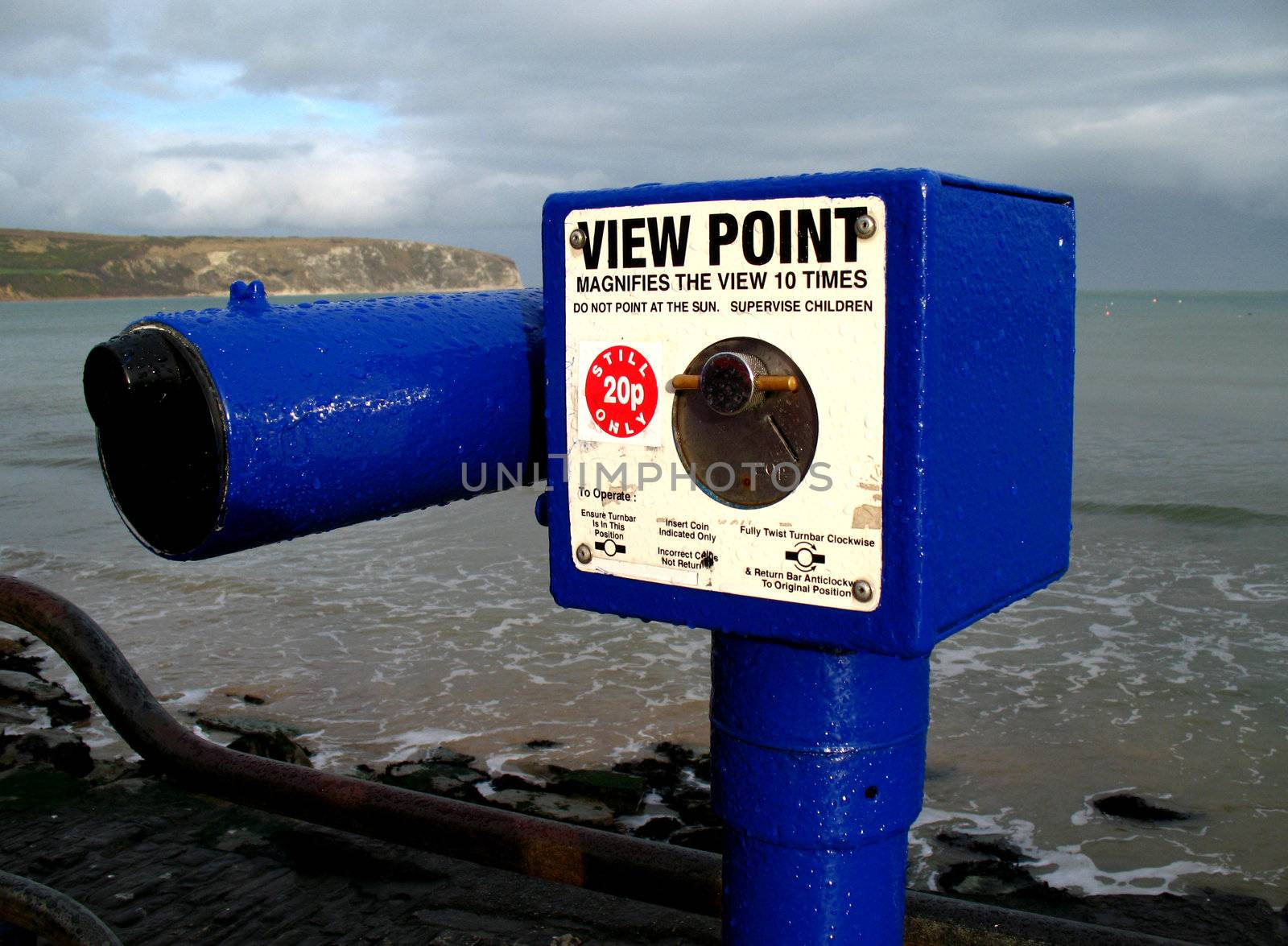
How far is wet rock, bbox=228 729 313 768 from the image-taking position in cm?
443

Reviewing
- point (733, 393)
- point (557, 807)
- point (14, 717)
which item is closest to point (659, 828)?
point (557, 807)

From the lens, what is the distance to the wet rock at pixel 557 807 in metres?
4.06

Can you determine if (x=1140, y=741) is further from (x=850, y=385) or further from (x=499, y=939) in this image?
(x=850, y=385)

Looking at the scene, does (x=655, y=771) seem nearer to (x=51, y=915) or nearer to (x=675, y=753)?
(x=675, y=753)

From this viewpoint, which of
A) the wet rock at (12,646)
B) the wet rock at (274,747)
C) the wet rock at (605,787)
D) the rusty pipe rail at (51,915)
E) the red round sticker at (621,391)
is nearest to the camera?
the red round sticker at (621,391)

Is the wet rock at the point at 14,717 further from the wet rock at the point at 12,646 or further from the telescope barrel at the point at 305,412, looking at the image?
the telescope barrel at the point at 305,412

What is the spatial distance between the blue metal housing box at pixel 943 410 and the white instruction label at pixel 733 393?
2cm

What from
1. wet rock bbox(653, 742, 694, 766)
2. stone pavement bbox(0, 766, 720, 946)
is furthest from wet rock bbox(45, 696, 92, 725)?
wet rock bbox(653, 742, 694, 766)

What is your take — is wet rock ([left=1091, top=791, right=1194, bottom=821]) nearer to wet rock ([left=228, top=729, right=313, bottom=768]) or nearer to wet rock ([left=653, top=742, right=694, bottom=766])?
wet rock ([left=653, top=742, right=694, bottom=766])

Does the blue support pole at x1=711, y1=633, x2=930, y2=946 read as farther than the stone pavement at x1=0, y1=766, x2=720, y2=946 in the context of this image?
No

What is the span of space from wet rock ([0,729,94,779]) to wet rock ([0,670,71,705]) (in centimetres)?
74

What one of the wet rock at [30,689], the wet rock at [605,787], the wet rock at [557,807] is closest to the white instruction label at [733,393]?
the wet rock at [557,807]

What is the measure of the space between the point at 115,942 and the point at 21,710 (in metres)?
3.57

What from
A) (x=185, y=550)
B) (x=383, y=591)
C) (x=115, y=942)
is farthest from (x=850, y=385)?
(x=383, y=591)
